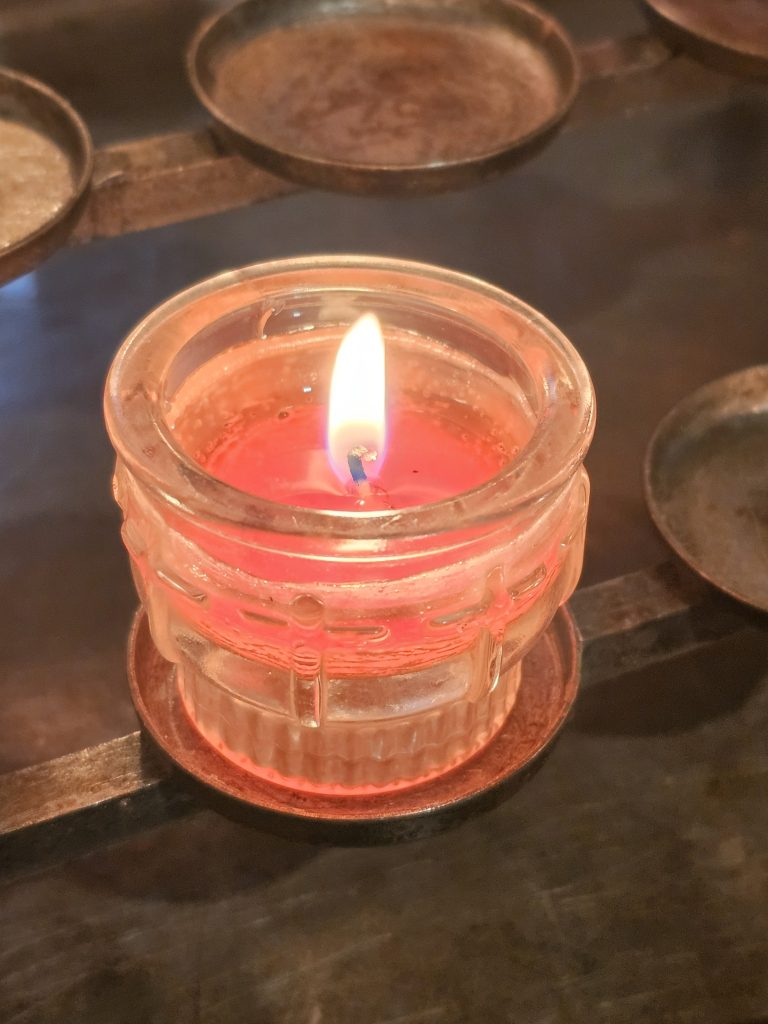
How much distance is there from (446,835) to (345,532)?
0.30m

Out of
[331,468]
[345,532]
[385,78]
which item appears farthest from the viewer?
[385,78]

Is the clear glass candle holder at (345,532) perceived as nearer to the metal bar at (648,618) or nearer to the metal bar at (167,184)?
the metal bar at (648,618)

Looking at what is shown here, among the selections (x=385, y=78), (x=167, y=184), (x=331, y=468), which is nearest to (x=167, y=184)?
(x=167, y=184)

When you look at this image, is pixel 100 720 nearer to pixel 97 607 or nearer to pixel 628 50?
pixel 97 607

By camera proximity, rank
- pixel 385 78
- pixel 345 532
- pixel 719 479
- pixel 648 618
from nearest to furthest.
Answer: pixel 345 532 < pixel 648 618 < pixel 719 479 < pixel 385 78

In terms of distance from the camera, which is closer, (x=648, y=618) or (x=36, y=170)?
(x=648, y=618)

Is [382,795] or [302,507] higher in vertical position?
[302,507]

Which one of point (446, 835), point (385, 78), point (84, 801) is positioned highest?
point (385, 78)

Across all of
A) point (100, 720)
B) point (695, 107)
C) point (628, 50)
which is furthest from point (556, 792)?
point (695, 107)

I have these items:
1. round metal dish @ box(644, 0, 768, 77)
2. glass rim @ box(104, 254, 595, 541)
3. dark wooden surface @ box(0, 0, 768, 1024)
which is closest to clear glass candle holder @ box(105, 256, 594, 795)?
glass rim @ box(104, 254, 595, 541)

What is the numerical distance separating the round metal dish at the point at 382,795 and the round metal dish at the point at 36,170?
0.87 feet

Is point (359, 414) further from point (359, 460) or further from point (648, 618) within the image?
point (648, 618)

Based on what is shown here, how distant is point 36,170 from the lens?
27.0 inches

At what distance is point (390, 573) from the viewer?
32 centimetres
